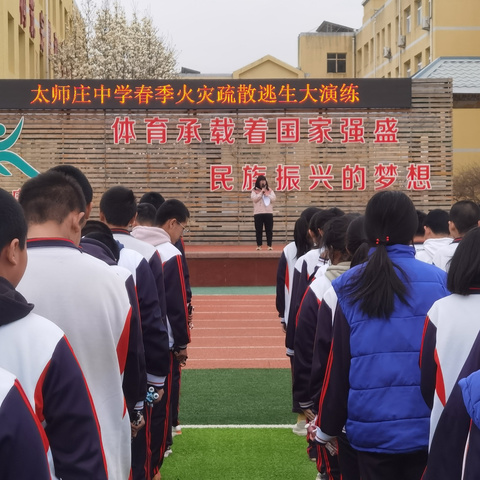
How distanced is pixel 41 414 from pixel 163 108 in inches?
725

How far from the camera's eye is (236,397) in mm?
8398

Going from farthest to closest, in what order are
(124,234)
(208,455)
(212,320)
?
1. (212,320)
2. (208,455)
3. (124,234)

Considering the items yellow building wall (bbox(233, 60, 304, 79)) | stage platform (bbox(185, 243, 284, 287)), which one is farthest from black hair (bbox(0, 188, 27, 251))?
yellow building wall (bbox(233, 60, 304, 79))

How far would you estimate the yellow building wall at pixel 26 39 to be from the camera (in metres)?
25.6

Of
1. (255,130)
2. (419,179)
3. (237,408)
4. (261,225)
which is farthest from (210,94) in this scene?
(237,408)

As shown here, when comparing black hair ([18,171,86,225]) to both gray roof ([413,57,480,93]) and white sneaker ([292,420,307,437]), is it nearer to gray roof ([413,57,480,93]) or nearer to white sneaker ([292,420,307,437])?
white sneaker ([292,420,307,437])

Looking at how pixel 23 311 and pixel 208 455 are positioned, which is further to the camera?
pixel 208 455

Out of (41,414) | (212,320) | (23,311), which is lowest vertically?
(212,320)

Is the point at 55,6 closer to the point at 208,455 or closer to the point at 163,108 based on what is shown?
the point at 163,108

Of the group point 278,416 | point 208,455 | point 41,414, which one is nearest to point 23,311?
A: point 41,414

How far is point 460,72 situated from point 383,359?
20012 mm

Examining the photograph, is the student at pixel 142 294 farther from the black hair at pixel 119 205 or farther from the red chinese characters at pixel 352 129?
the red chinese characters at pixel 352 129

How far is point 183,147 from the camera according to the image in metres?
20.7

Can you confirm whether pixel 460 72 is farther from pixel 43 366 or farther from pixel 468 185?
pixel 43 366
